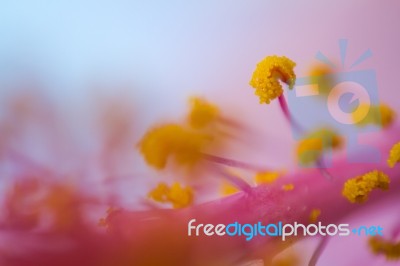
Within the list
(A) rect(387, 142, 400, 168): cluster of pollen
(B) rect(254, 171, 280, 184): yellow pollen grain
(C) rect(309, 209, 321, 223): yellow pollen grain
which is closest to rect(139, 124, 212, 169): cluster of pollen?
(B) rect(254, 171, 280, 184): yellow pollen grain

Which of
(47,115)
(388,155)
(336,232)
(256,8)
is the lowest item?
(336,232)

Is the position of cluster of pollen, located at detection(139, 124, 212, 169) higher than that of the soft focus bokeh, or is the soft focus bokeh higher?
the soft focus bokeh

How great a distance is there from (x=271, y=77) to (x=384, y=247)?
42cm

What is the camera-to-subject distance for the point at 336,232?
104 cm

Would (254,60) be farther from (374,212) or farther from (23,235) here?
(23,235)

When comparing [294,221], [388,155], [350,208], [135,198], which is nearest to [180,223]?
[135,198]

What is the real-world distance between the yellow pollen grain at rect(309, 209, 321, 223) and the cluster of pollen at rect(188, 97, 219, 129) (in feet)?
0.92

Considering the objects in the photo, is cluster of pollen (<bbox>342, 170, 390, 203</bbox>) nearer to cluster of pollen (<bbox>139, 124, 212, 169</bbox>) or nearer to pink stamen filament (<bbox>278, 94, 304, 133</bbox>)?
pink stamen filament (<bbox>278, 94, 304, 133</bbox>)

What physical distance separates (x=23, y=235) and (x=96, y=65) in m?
0.38

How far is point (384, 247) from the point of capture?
3.39 feet

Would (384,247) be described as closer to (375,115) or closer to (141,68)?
(375,115)

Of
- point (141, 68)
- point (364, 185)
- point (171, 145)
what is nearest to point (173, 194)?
point (171, 145)

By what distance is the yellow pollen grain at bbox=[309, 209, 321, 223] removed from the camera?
1.05 m

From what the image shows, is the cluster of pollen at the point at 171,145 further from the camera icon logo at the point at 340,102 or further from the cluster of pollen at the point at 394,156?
the cluster of pollen at the point at 394,156
